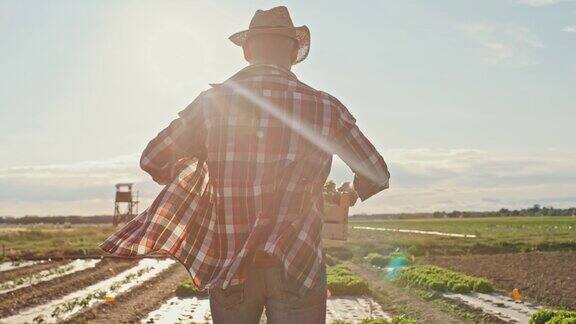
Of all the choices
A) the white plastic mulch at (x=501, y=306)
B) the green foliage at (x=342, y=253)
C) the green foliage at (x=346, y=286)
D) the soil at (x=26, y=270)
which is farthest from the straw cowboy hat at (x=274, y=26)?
the green foliage at (x=342, y=253)

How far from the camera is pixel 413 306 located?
14727 mm

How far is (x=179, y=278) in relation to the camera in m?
21.5

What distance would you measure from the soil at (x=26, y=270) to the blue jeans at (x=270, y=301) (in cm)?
2000

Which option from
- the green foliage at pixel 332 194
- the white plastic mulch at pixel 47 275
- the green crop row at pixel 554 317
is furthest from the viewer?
the white plastic mulch at pixel 47 275

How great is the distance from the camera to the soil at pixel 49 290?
49.0ft

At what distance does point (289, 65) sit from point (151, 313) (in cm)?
1144

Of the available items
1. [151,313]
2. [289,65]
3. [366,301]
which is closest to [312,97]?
[289,65]

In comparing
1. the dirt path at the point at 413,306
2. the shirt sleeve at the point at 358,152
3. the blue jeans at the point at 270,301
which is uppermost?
the shirt sleeve at the point at 358,152

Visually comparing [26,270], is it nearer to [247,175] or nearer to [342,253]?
[342,253]

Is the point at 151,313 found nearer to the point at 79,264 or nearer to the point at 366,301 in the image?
the point at 366,301

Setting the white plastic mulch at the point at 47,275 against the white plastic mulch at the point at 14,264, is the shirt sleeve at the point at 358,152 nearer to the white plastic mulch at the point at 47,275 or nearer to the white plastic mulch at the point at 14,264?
the white plastic mulch at the point at 47,275

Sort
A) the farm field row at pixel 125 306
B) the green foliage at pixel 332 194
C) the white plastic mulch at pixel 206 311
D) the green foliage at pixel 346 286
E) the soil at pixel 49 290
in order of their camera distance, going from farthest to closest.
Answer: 1. the green foliage at pixel 346 286
2. the soil at pixel 49 290
3. the farm field row at pixel 125 306
4. the white plastic mulch at pixel 206 311
5. the green foliage at pixel 332 194

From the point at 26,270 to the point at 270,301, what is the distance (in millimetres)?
23333

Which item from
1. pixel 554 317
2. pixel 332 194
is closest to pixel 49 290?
pixel 554 317
